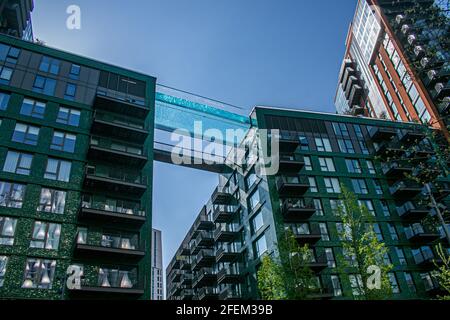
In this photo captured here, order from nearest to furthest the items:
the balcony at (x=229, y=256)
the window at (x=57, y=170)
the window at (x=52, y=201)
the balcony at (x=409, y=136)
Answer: the window at (x=52, y=201) → the window at (x=57, y=170) → the balcony at (x=229, y=256) → the balcony at (x=409, y=136)

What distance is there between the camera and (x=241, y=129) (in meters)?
42.8

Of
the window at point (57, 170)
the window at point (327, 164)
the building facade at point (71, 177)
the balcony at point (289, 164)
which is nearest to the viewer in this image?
the building facade at point (71, 177)

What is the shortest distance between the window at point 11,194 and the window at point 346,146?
1365 inches

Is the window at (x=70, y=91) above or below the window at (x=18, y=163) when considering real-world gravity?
above

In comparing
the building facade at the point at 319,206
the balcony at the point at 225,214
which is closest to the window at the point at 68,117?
the building facade at the point at 319,206

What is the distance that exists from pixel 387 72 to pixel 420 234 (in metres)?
37.2

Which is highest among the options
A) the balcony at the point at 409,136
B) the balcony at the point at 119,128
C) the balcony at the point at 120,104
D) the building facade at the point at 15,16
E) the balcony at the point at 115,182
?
the building facade at the point at 15,16

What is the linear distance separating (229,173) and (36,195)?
1064 inches

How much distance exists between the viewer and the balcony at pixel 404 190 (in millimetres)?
41562

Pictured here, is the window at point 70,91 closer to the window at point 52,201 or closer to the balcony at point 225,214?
the window at point 52,201

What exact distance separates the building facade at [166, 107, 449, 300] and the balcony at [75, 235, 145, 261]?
13877mm

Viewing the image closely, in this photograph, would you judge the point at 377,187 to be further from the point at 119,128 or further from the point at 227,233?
the point at 119,128

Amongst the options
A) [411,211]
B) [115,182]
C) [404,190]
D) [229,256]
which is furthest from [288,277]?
[404,190]

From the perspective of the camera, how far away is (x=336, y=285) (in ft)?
111
